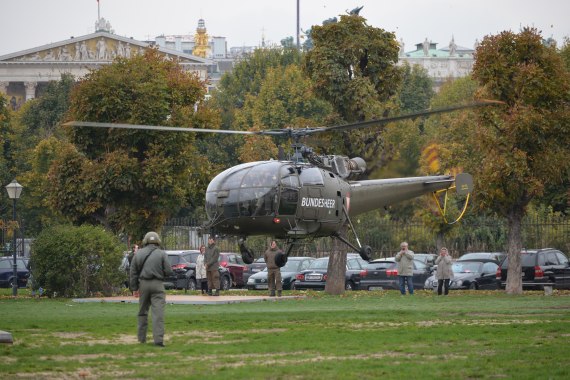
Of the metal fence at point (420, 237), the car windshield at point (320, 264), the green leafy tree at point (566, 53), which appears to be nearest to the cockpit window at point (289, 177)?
the car windshield at point (320, 264)

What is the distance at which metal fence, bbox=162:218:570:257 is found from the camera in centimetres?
5350

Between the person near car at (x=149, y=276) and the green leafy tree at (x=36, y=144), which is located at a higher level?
the green leafy tree at (x=36, y=144)

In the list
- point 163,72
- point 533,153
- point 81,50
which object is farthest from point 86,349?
point 81,50

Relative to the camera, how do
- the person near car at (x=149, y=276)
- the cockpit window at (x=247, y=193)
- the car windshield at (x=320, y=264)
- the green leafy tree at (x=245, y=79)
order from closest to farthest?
the person near car at (x=149, y=276) < the cockpit window at (x=247, y=193) < the car windshield at (x=320, y=264) < the green leafy tree at (x=245, y=79)

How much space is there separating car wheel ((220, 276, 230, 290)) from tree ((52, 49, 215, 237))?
24.7 ft

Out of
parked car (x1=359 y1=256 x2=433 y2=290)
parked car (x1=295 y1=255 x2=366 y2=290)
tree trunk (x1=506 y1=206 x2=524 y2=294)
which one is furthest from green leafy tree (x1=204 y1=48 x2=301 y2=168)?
tree trunk (x1=506 y1=206 x2=524 y2=294)

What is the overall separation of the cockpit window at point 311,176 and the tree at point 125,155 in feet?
36.1

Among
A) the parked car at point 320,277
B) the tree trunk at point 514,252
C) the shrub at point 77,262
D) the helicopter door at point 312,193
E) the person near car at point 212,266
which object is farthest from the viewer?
the parked car at point 320,277

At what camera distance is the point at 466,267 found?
4484 centimetres

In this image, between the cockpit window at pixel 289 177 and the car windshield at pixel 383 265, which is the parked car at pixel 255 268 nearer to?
the car windshield at pixel 383 265

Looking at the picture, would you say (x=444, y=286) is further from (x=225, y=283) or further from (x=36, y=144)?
(x=36, y=144)

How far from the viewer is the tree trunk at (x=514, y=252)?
127 ft

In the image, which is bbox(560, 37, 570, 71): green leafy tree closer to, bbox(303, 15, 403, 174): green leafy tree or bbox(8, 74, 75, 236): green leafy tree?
bbox(303, 15, 403, 174): green leafy tree

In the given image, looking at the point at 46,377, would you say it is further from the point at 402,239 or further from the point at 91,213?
the point at 402,239
